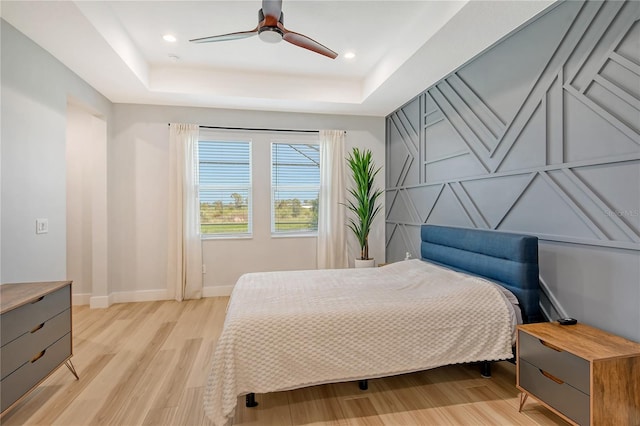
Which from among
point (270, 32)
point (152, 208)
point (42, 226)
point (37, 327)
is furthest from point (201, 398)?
point (152, 208)

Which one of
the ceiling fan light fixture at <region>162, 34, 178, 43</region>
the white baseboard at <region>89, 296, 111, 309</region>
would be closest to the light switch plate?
the white baseboard at <region>89, 296, 111, 309</region>

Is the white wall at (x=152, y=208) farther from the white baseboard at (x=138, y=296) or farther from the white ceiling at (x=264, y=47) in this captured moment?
the white ceiling at (x=264, y=47)

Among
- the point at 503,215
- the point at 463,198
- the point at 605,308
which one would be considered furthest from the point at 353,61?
the point at 605,308

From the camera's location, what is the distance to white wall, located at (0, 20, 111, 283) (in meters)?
2.19

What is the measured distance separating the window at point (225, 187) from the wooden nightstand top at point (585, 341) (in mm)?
3537

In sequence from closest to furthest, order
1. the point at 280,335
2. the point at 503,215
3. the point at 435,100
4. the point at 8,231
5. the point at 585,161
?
the point at 280,335
the point at 585,161
the point at 8,231
the point at 503,215
the point at 435,100

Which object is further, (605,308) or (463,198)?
(463,198)

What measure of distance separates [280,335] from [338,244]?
2766 millimetres

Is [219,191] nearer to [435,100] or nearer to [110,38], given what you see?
[110,38]

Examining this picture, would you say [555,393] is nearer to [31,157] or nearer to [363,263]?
[363,263]

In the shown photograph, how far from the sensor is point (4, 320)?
1.56 metres

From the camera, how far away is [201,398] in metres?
1.97

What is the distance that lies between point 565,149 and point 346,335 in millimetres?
1881

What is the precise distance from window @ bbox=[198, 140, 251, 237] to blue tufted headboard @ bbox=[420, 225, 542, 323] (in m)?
2.71
